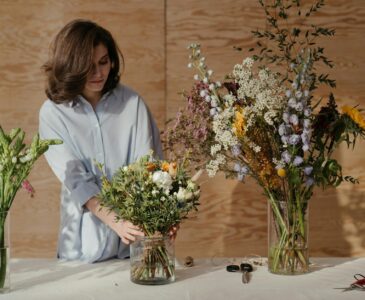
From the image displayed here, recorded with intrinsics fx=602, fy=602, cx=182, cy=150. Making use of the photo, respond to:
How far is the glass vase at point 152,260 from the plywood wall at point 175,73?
1752 mm

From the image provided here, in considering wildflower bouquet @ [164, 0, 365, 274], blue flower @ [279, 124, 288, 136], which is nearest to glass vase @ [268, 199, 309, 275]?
wildflower bouquet @ [164, 0, 365, 274]

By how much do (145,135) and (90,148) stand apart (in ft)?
0.69

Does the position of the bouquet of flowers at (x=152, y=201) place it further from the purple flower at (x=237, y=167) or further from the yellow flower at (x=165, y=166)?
the purple flower at (x=237, y=167)

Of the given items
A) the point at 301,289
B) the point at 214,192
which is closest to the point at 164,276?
→ the point at 301,289

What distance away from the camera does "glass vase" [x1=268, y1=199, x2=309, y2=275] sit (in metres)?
1.79

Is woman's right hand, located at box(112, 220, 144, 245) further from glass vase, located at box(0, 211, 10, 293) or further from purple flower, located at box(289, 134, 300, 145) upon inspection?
purple flower, located at box(289, 134, 300, 145)

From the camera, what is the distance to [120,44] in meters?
3.45

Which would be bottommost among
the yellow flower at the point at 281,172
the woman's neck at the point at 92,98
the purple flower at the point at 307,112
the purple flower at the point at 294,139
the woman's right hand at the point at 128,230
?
the woman's right hand at the point at 128,230

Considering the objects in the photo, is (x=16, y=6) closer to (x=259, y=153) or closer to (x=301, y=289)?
(x=259, y=153)

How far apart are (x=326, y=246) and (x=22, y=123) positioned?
1.93 m

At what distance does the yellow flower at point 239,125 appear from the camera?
170cm

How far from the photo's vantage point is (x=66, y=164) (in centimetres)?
213

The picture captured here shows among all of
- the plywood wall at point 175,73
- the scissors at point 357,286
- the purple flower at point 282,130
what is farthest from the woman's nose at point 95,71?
the plywood wall at point 175,73

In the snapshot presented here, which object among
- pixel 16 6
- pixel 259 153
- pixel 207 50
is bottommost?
pixel 259 153
